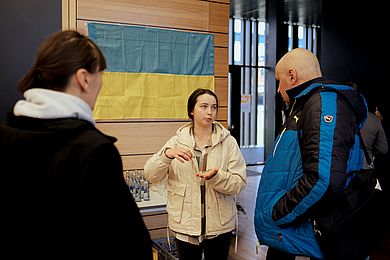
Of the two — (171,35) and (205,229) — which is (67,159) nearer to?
(205,229)

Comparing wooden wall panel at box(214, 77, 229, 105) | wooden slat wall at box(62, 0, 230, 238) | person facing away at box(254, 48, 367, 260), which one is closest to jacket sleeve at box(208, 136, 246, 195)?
person facing away at box(254, 48, 367, 260)

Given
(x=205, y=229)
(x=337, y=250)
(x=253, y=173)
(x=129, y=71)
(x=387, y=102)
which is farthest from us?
(x=253, y=173)

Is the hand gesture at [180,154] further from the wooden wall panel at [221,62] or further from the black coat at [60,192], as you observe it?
the wooden wall panel at [221,62]

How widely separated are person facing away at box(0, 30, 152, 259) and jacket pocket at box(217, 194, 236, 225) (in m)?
1.36

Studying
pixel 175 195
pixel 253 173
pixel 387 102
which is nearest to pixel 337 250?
pixel 175 195

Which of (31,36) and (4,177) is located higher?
(31,36)

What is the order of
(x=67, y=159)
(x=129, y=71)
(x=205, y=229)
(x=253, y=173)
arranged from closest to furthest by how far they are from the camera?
(x=67, y=159) < (x=205, y=229) < (x=129, y=71) < (x=253, y=173)

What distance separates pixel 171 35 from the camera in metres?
3.94

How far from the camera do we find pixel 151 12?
3850 millimetres

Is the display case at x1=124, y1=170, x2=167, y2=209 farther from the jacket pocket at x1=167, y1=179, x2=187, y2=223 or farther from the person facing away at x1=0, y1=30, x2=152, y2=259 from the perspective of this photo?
the person facing away at x1=0, y1=30, x2=152, y2=259

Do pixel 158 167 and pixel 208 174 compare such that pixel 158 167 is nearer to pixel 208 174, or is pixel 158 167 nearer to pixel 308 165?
pixel 208 174

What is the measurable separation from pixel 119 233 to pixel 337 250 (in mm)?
1077

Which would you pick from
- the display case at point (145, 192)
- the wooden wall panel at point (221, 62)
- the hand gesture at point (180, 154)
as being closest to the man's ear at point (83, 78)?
the hand gesture at point (180, 154)

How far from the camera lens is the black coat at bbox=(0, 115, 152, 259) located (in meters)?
1.07
